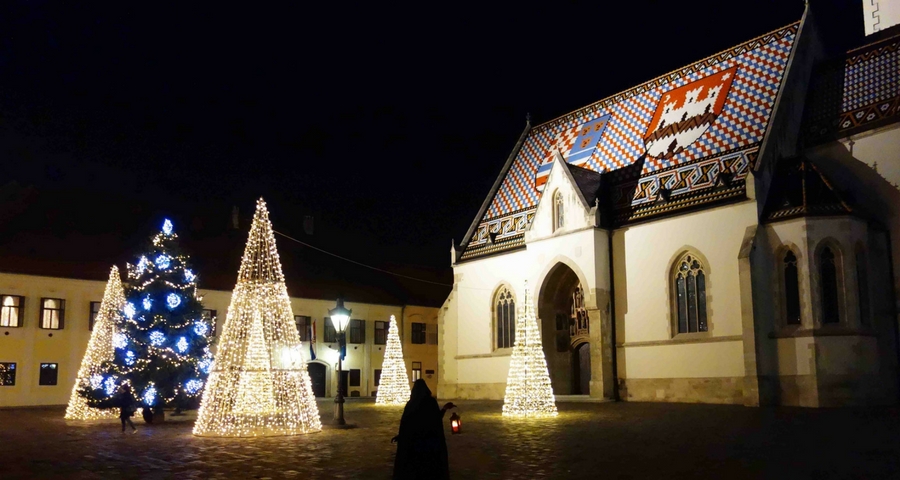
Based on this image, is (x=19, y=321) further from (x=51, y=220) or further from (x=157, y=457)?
(x=157, y=457)

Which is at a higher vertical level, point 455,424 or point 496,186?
point 496,186

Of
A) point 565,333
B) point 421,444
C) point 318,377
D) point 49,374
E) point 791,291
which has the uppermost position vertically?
point 791,291

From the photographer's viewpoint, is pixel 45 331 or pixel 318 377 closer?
pixel 45 331

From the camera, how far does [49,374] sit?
112ft

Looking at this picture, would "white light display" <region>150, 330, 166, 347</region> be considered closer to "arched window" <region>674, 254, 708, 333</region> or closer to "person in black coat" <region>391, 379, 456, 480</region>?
"person in black coat" <region>391, 379, 456, 480</region>

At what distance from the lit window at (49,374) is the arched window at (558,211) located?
2235 cm

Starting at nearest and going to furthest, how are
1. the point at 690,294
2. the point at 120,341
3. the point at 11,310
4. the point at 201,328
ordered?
1. the point at 120,341
2. the point at 201,328
3. the point at 690,294
4. the point at 11,310

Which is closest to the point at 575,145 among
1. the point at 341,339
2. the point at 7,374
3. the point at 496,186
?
the point at 496,186

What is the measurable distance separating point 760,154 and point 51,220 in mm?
30472

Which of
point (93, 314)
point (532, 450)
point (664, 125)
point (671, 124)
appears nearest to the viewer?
point (532, 450)

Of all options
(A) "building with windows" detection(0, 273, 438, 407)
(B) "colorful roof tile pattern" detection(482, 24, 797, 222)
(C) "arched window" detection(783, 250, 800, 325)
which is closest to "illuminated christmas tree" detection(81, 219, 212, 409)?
(A) "building with windows" detection(0, 273, 438, 407)

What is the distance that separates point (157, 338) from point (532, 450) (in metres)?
13.0

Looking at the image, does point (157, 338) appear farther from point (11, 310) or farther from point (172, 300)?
point (11, 310)

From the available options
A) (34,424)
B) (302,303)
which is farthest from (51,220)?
(34,424)
